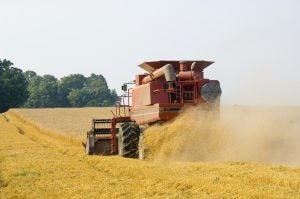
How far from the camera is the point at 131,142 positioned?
15.1m

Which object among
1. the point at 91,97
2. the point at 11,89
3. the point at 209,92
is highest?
the point at 11,89

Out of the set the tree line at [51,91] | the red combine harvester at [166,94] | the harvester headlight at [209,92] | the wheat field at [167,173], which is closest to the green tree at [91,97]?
the tree line at [51,91]

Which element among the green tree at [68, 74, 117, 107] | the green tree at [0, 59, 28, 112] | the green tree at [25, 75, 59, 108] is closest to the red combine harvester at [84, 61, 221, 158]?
the green tree at [0, 59, 28, 112]

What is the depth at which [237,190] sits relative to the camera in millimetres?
7883

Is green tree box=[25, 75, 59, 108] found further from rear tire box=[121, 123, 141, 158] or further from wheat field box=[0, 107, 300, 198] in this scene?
rear tire box=[121, 123, 141, 158]

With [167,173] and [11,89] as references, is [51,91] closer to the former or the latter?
[11,89]

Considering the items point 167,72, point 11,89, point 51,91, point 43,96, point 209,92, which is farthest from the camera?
point 51,91

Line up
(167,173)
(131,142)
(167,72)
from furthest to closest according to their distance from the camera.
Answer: (131,142) → (167,72) → (167,173)

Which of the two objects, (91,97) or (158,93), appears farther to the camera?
(91,97)

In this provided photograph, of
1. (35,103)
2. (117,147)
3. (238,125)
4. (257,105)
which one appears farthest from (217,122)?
(35,103)

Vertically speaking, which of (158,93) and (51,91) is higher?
(51,91)

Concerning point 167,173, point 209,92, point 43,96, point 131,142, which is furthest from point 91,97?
point 167,173

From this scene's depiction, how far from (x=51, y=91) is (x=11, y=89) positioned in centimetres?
5637

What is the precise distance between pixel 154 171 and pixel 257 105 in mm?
6090
